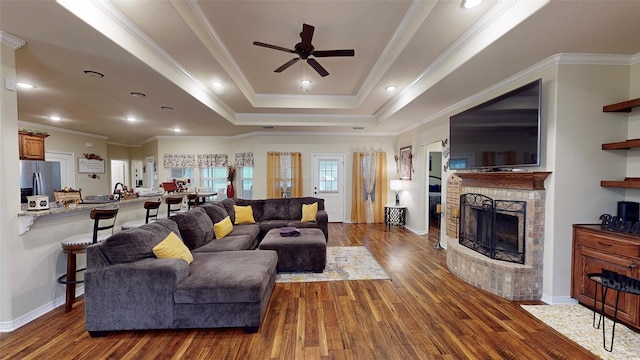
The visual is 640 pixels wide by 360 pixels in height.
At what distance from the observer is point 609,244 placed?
2363mm

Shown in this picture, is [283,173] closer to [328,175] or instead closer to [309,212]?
[328,175]

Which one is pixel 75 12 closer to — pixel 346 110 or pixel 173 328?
pixel 173 328

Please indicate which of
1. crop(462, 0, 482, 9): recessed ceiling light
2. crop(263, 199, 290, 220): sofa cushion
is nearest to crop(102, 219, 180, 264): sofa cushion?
crop(263, 199, 290, 220): sofa cushion

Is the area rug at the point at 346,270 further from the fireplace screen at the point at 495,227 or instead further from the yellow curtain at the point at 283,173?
the yellow curtain at the point at 283,173

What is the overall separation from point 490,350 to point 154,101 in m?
5.24

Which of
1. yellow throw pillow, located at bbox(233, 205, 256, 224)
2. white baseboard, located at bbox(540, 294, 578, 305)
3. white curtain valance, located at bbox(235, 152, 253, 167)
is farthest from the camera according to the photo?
white curtain valance, located at bbox(235, 152, 253, 167)

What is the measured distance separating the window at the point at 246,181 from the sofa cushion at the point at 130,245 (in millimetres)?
4778

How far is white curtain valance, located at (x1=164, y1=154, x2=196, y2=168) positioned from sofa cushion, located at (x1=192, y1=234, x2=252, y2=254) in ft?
15.2

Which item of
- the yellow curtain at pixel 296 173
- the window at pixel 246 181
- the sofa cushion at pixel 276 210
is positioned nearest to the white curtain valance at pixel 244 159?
the window at pixel 246 181

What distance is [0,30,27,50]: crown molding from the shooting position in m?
2.16

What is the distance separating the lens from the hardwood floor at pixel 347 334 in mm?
1994

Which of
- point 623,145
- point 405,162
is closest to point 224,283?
point 623,145

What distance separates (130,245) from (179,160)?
602cm

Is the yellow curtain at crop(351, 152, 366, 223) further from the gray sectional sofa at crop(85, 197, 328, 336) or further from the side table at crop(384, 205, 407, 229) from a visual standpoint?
the gray sectional sofa at crop(85, 197, 328, 336)
